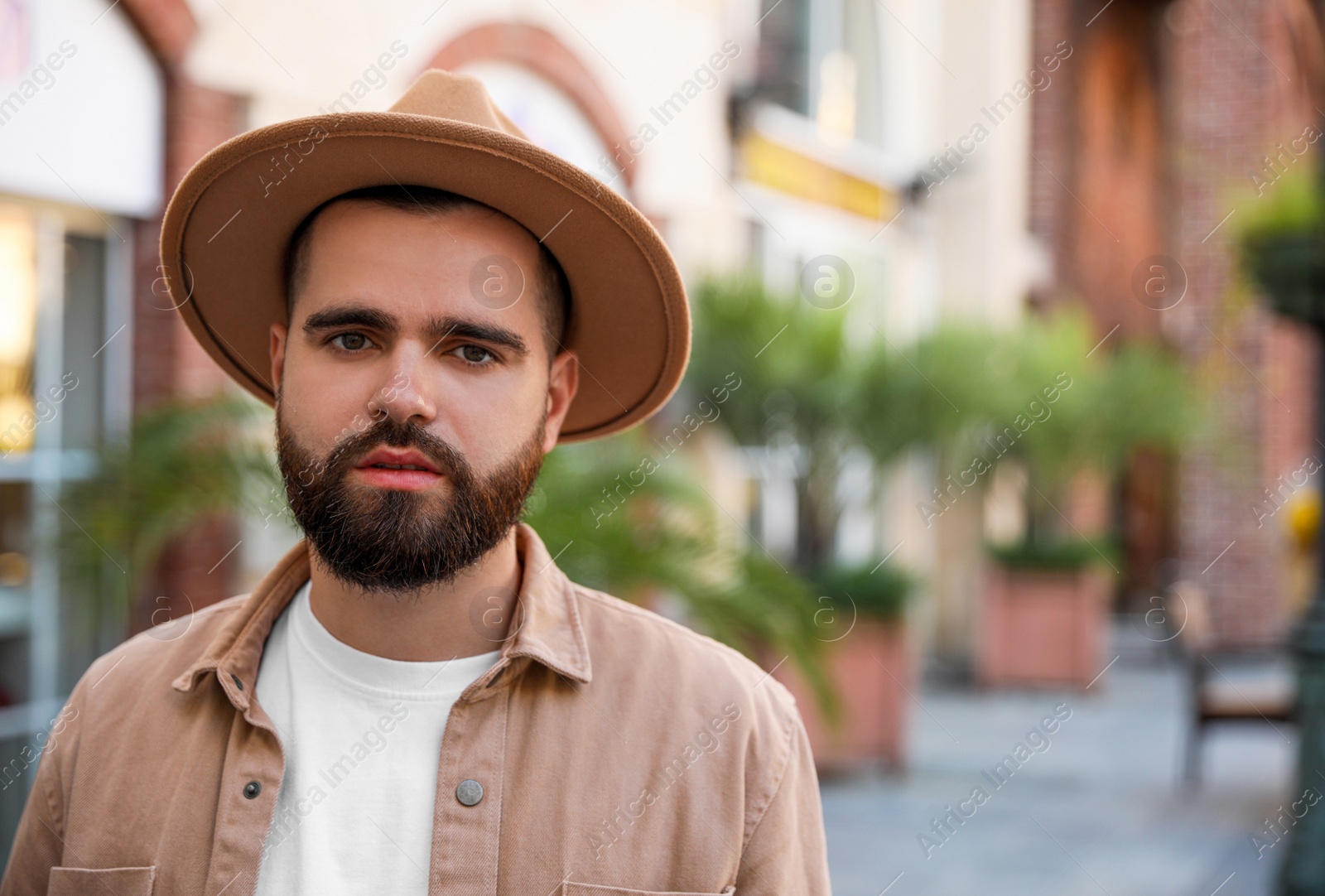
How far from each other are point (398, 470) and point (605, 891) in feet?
1.96

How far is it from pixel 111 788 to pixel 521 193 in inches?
37.8

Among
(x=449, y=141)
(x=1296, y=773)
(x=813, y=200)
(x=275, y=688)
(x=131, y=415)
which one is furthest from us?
(x=813, y=200)

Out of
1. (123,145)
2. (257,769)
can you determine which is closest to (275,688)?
(257,769)

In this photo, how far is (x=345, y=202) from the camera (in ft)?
5.82

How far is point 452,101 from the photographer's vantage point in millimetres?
1788

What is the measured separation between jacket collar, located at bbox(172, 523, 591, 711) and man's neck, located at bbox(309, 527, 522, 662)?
0.05 metres

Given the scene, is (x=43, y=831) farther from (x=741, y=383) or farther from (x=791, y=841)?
(x=741, y=383)

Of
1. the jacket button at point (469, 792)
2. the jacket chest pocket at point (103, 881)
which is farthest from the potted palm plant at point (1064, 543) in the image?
the jacket chest pocket at point (103, 881)

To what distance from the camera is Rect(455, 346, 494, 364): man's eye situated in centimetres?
172

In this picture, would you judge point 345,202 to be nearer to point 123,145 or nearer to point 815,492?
point 123,145

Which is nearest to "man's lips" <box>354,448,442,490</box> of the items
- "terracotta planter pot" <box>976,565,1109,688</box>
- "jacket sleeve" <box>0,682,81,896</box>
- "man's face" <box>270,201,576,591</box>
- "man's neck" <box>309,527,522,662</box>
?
"man's face" <box>270,201,576,591</box>

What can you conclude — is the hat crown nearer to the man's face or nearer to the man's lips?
the man's face

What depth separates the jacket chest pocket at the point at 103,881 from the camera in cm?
163

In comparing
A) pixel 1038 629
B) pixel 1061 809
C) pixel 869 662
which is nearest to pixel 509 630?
pixel 1061 809
